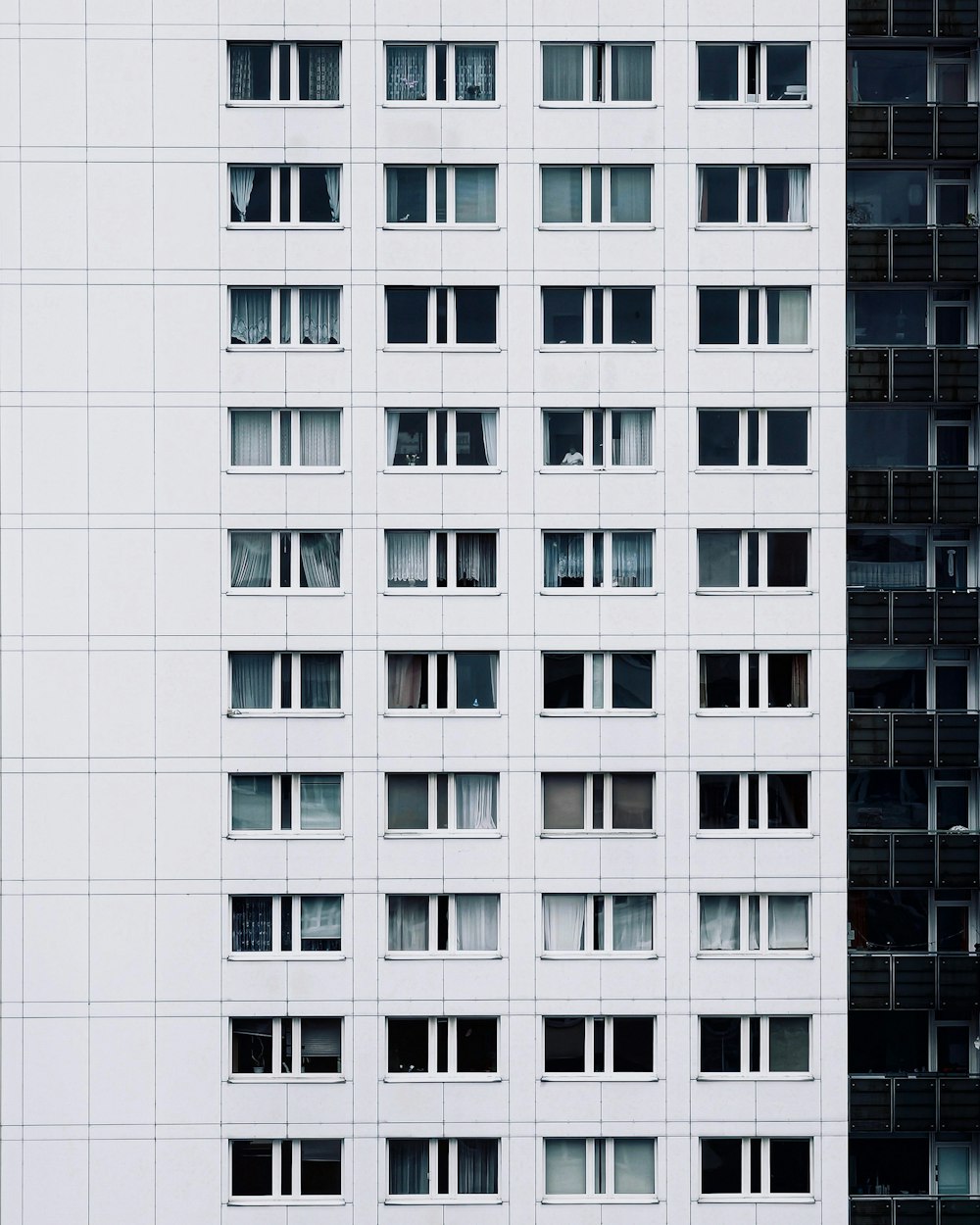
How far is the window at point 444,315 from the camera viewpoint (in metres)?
22.2

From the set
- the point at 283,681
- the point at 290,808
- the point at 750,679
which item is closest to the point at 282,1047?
the point at 290,808

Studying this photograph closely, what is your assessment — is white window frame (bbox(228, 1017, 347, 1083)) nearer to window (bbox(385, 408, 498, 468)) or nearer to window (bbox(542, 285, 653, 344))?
window (bbox(385, 408, 498, 468))

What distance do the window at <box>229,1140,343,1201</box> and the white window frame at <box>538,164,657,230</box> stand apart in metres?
19.7

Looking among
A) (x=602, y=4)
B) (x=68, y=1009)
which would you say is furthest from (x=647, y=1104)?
(x=602, y=4)

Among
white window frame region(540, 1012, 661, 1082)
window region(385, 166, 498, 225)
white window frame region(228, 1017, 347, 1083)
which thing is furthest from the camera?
window region(385, 166, 498, 225)

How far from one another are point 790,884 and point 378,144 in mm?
17614

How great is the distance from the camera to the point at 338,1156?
2214 centimetres

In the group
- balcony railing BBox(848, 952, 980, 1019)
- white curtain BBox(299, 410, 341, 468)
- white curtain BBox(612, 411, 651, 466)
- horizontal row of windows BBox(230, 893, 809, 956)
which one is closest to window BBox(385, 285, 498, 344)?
white curtain BBox(299, 410, 341, 468)

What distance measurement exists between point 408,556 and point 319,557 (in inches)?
72.6

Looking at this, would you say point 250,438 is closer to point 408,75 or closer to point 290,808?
point 290,808

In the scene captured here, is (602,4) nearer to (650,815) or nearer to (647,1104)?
(650,815)

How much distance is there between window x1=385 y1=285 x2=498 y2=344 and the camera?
22.2 meters

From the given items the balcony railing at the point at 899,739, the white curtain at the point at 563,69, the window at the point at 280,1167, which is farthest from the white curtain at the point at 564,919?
the white curtain at the point at 563,69

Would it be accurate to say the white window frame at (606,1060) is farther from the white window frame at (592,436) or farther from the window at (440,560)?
the white window frame at (592,436)
